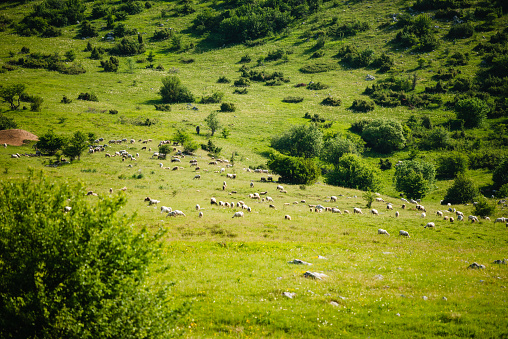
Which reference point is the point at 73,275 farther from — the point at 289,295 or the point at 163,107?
the point at 163,107

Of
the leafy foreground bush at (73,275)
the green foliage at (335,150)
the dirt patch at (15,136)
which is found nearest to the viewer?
the leafy foreground bush at (73,275)

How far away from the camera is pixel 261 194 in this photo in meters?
37.4

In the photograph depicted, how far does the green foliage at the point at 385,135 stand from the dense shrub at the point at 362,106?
16079 millimetres

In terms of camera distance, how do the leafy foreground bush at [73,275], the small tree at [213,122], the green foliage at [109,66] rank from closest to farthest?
the leafy foreground bush at [73,275]
the small tree at [213,122]
the green foliage at [109,66]

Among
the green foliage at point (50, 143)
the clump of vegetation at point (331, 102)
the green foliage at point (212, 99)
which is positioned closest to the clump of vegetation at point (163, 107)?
the green foliage at point (212, 99)

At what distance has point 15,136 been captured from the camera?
159 ft

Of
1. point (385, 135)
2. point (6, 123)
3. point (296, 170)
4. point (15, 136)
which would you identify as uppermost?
point (6, 123)

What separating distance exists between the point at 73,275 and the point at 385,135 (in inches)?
3054

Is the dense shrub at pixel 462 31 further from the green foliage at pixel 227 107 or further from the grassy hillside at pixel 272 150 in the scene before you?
the green foliage at pixel 227 107

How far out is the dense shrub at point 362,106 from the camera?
3593 inches

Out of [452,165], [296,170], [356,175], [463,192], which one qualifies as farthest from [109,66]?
[463,192]

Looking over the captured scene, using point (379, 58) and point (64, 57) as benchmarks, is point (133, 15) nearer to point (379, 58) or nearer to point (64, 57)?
point (64, 57)

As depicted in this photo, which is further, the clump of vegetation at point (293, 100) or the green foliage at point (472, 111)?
the clump of vegetation at point (293, 100)

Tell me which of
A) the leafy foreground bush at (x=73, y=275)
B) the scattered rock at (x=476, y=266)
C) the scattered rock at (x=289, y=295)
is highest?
the leafy foreground bush at (x=73, y=275)
